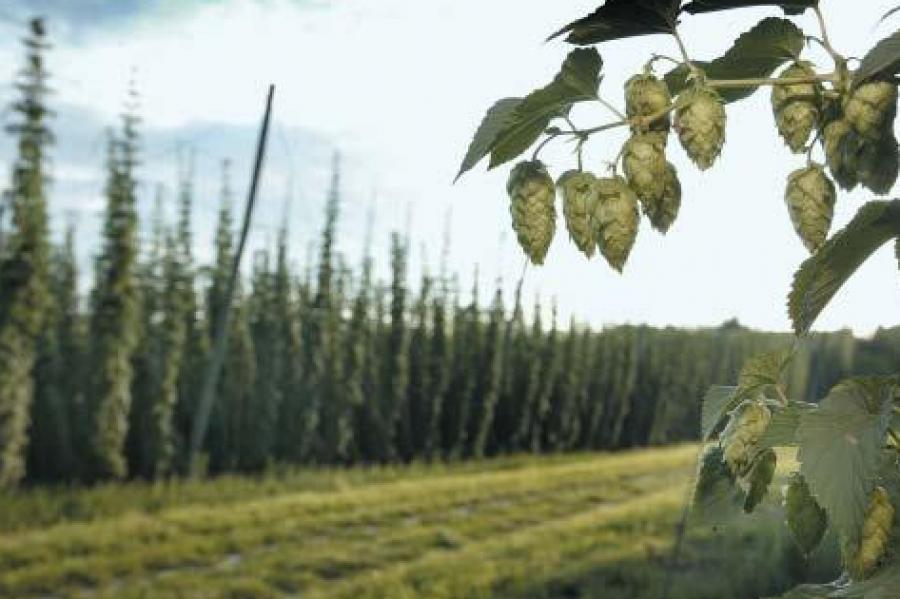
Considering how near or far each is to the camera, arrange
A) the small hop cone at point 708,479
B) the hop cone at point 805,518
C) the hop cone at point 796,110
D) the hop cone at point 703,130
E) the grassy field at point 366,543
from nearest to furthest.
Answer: the hop cone at point 703,130 → the hop cone at point 796,110 → the hop cone at point 805,518 → the small hop cone at point 708,479 → the grassy field at point 366,543

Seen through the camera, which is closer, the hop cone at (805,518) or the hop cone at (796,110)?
the hop cone at (796,110)

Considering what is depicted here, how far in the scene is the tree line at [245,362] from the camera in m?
12.4

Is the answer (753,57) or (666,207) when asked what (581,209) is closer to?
(666,207)

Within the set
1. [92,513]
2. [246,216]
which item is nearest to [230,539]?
[92,513]

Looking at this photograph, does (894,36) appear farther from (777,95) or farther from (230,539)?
(230,539)

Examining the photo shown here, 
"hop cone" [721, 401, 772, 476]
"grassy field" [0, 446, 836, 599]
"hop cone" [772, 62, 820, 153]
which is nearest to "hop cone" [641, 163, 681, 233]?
"hop cone" [772, 62, 820, 153]

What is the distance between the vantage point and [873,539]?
1010 millimetres

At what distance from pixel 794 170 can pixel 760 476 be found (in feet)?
1.18

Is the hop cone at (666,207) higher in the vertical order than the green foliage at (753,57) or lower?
lower

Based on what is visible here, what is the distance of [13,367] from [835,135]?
40.5 feet

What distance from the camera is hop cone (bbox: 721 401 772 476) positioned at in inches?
42.4

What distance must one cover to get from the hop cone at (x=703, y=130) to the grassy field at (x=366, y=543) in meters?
5.70

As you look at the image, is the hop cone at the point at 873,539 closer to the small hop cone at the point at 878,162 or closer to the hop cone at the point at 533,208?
the small hop cone at the point at 878,162

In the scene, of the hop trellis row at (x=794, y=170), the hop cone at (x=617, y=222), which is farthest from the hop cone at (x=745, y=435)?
the hop cone at (x=617, y=222)
